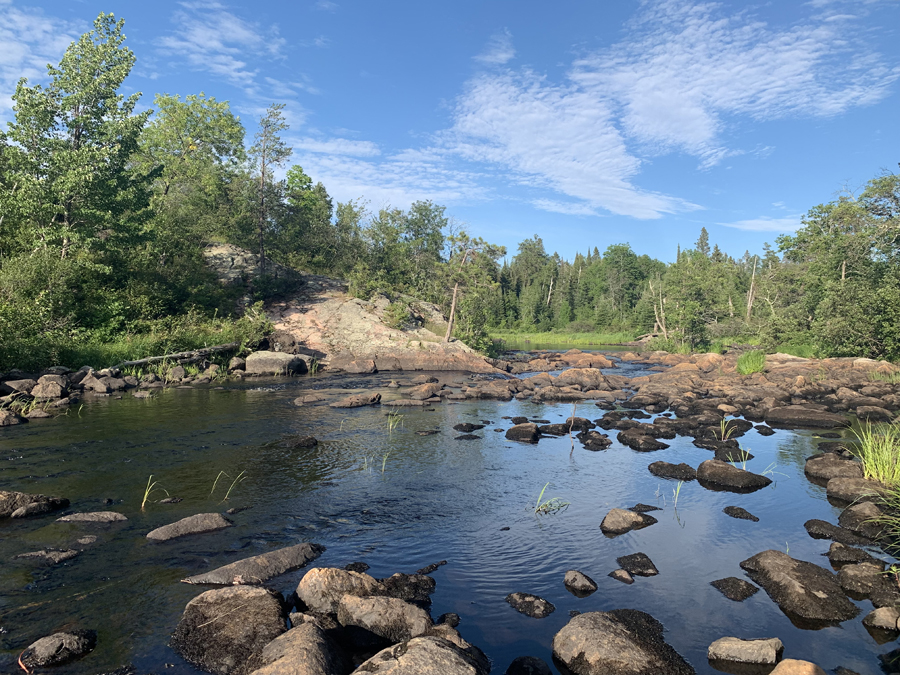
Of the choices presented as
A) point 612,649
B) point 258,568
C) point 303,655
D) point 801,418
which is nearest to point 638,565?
point 612,649

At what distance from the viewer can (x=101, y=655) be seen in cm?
639

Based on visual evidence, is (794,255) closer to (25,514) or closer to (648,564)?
(648,564)

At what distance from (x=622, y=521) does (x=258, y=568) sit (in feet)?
24.9

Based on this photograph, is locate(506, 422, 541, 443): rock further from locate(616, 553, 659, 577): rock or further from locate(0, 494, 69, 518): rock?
locate(0, 494, 69, 518): rock

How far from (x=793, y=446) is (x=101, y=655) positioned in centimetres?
2105

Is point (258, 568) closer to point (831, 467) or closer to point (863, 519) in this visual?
point (863, 519)

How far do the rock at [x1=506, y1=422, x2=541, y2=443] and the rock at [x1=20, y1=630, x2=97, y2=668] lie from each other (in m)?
14.7

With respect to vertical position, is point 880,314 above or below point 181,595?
above

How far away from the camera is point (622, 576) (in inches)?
348

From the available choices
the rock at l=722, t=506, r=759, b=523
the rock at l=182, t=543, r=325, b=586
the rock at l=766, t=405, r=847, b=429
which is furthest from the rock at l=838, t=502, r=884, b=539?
the rock at l=766, t=405, r=847, b=429

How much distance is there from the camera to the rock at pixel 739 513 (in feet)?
38.8

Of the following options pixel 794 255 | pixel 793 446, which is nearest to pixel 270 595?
pixel 793 446

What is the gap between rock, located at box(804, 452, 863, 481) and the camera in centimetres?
1361

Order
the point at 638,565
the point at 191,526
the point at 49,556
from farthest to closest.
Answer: the point at 191,526, the point at 638,565, the point at 49,556
